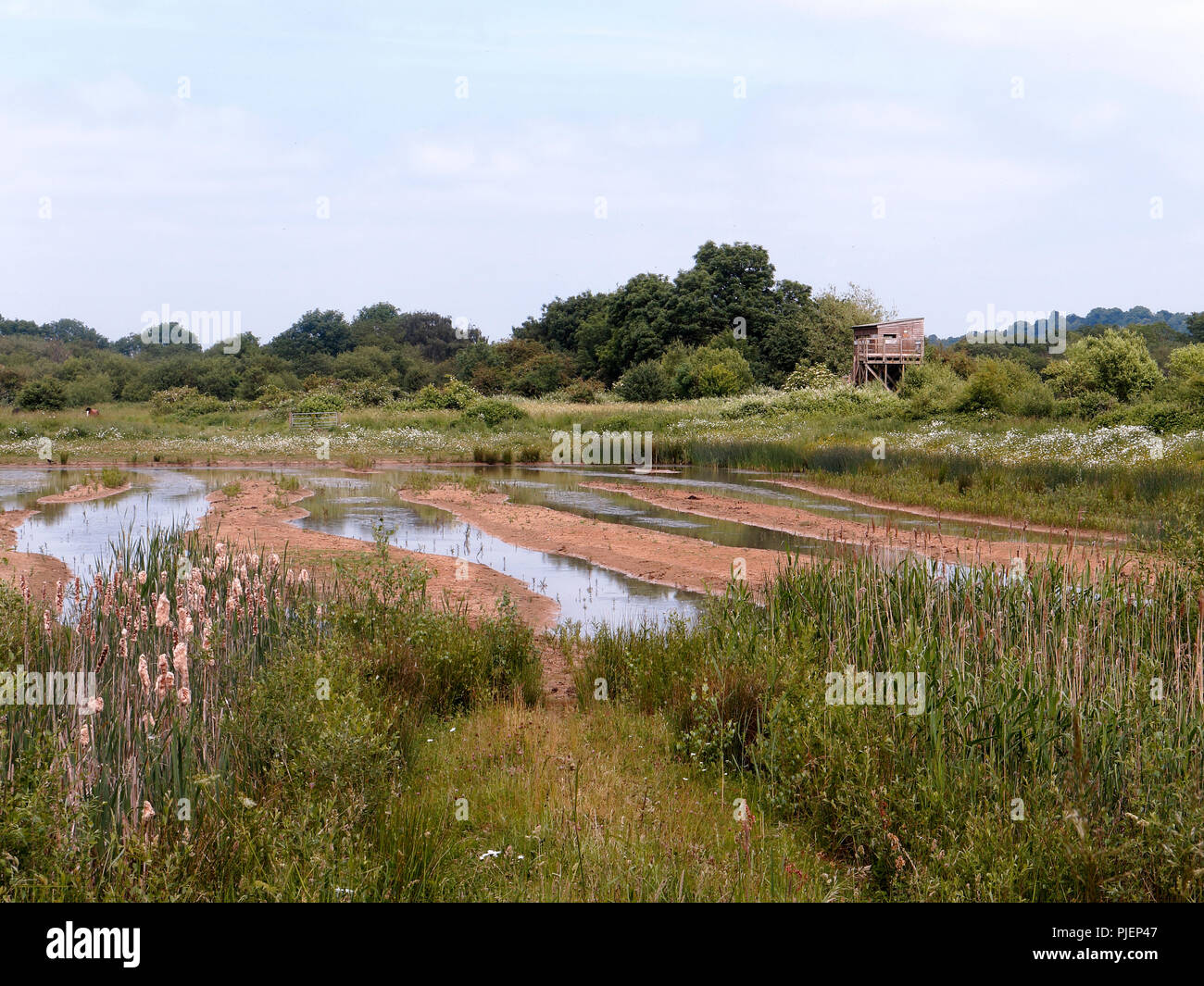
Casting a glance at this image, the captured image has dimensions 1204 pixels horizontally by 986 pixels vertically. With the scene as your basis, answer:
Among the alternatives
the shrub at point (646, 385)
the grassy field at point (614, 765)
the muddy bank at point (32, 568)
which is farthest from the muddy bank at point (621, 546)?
the shrub at point (646, 385)

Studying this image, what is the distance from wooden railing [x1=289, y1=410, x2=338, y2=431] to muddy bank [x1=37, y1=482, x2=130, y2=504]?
19.1 metres

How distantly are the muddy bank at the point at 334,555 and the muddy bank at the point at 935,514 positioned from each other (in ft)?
20.8

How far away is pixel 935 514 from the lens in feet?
65.3

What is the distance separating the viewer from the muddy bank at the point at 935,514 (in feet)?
51.4

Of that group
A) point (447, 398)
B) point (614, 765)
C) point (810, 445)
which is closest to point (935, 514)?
point (810, 445)

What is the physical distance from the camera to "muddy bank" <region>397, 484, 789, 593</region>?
13.4m

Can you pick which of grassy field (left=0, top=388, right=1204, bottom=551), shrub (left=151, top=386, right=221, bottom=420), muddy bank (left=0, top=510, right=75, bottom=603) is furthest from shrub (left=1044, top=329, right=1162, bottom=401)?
shrub (left=151, top=386, right=221, bottom=420)

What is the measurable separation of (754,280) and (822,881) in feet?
200

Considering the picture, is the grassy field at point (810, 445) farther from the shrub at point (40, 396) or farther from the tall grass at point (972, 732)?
the tall grass at point (972, 732)

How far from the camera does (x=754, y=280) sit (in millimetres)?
62562

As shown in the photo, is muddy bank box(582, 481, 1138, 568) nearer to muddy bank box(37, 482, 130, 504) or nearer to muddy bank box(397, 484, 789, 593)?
muddy bank box(397, 484, 789, 593)

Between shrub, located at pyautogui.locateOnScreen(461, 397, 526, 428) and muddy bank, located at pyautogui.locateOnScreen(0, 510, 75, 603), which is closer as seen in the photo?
muddy bank, located at pyautogui.locateOnScreen(0, 510, 75, 603)

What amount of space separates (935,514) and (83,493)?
19.3 m
